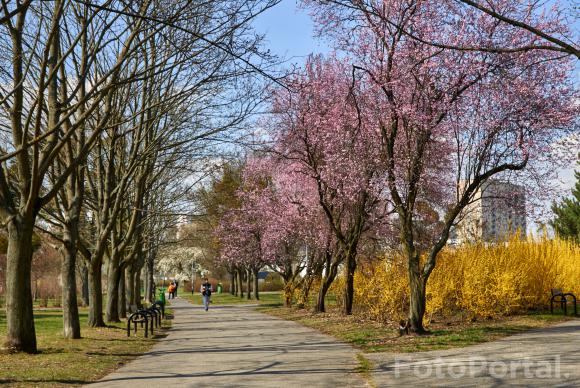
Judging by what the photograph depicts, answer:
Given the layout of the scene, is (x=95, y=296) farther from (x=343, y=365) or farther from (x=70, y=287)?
(x=343, y=365)

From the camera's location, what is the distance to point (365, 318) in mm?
21156

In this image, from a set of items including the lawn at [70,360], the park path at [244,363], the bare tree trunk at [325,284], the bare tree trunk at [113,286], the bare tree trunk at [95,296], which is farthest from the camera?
the bare tree trunk at [325,284]

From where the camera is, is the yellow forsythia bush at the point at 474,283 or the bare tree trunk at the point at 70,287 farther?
the yellow forsythia bush at the point at 474,283

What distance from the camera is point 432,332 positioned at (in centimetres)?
1590

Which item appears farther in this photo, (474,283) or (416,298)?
(474,283)

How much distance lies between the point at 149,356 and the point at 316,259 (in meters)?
19.8

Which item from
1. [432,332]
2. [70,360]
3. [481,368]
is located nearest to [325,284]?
[432,332]

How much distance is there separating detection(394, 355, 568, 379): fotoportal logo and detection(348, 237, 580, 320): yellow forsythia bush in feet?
25.3

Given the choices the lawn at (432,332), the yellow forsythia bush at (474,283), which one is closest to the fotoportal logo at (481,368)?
the lawn at (432,332)

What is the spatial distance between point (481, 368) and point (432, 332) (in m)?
6.04

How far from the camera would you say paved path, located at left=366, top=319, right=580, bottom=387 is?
8.87m

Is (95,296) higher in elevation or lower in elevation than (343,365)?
higher

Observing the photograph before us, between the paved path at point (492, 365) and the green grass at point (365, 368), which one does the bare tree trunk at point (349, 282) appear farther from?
the green grass at point (365, 368)

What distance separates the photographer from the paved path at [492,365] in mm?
8867
